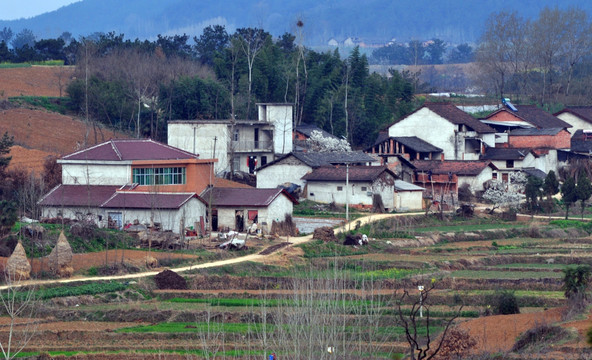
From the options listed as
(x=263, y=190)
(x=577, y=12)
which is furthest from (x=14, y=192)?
(x=577, y=12)

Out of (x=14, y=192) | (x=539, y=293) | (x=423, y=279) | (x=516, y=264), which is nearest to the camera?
(x=539, y=293)

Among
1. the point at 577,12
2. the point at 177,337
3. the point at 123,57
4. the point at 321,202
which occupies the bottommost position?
the point at 177,337

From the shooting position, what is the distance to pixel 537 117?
217 feet

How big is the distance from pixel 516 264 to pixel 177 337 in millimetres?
15857

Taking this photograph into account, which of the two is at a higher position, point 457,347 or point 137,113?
point 137,113

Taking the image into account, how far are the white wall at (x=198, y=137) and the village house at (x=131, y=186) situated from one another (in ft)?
26.4

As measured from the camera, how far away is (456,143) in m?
58.4

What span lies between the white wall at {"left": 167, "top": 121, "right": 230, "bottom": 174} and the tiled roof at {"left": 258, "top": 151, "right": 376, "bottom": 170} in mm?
3399

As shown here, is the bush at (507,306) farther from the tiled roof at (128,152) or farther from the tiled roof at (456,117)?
the tiled roof at (456,117)

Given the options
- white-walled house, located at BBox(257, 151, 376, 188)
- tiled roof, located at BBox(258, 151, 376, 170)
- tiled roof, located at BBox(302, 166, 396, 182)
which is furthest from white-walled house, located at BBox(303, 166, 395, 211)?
tiled roof, located at BBox(258, 151, 376, 170)

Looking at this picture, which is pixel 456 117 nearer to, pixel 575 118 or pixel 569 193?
pixel 575 118

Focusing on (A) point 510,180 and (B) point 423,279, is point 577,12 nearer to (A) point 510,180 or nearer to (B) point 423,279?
(A) point 510,180

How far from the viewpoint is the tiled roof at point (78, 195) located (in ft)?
125

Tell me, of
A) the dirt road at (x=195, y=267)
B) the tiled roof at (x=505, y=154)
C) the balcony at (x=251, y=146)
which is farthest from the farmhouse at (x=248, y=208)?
the tiled roof at (x=505, y=154)
